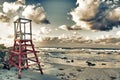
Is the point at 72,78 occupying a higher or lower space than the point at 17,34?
lower

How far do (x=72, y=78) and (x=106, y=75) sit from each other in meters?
4.96

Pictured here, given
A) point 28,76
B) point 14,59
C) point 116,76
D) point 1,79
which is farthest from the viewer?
point 14,59

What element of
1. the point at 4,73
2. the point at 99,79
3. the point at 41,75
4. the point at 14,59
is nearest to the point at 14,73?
the point at 4,73

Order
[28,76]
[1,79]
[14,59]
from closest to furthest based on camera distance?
[1,79] < [28,76] < [14,59]

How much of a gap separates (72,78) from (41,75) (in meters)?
3.30

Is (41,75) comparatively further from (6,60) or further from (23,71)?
(6,60)

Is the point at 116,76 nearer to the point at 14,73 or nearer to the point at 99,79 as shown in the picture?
the point at 99,79

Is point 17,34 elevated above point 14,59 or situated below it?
above

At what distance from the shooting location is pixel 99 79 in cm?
2789

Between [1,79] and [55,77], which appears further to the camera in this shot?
[55,77]

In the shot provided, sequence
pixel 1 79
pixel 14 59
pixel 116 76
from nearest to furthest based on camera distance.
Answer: pixel 1 79
pixel 116 76
pixel 14 59

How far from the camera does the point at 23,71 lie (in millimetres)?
30672

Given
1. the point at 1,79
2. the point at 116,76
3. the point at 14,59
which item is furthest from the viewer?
the point at 14,59

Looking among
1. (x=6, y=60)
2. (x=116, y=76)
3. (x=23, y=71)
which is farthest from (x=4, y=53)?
(x=116, y=76)
